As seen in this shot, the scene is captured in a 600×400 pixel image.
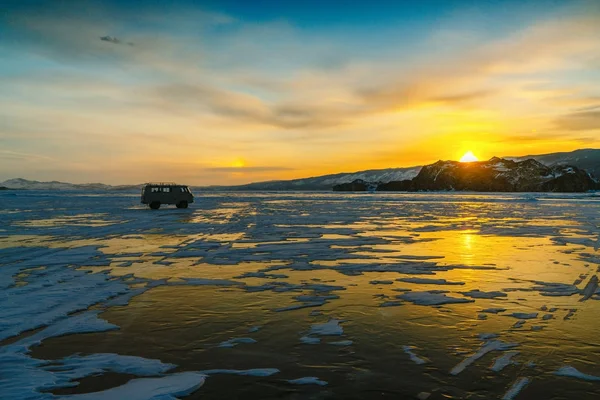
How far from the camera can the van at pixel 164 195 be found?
4128cm

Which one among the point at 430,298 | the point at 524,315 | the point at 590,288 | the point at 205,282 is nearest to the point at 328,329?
the point at 430,298

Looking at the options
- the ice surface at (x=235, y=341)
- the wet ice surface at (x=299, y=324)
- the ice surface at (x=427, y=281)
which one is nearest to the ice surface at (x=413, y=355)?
the wet ice surface at (x=299, y=324)

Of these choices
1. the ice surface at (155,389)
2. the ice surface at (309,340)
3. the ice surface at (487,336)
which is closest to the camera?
the ice surface at (155,389)

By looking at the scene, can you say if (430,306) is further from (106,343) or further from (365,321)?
(106,343)

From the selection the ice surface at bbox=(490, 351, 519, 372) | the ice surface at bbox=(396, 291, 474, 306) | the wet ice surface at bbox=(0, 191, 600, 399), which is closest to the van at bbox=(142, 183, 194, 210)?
the wet ice surface at bbox=(0, 191, 600, 399)

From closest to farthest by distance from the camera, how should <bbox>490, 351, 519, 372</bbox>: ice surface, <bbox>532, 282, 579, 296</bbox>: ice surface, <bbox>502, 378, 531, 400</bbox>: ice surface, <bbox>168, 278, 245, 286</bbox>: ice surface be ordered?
1. <bbox>502, 378, 531, 400</bbox>: ice surface
2. <bbox>490, 351, 519, 372</bbox>: ice surface
3. <bbox>532, 282, 579, 296</bbox>: ice surface
4. <bbox>168, 278, 245, 286</bbox>: ice surface

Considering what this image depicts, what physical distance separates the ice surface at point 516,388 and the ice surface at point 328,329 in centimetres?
244

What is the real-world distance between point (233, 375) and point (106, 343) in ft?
7.15

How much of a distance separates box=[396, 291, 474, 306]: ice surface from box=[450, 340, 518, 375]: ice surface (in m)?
2.15

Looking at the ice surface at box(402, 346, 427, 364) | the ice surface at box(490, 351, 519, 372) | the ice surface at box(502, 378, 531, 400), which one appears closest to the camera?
the ice surface at box(502, 378, 531, 400)

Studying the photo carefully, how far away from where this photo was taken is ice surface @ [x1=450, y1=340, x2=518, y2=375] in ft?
15.8

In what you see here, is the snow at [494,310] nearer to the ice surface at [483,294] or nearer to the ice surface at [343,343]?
the ice surface at [483,294]

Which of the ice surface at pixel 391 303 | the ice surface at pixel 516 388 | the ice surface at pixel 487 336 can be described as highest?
the ice surface at pixel 516 388

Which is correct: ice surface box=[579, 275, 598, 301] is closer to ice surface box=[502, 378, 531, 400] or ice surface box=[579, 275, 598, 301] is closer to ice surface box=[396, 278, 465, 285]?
ice surface box=[396, 278, 465, 285]
